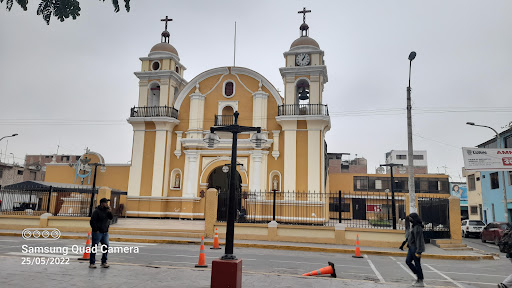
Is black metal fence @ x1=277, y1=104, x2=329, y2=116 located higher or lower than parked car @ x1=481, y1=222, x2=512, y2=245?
higher

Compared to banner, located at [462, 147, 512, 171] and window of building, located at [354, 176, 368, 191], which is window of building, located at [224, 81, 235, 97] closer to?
banner, located at [462, 147, 512, 171]

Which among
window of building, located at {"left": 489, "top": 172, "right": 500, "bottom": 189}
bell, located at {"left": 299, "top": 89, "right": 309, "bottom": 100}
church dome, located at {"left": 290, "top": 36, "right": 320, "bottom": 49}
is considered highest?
church dome, located at {"left": 290, "top": 36, "right": 320, "bottom": 49}

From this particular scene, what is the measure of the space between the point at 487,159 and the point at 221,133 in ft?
53.6

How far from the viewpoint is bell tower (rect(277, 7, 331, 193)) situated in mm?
24266

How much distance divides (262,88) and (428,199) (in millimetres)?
13226

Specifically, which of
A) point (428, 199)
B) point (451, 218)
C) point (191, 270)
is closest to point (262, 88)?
point (428, 199)

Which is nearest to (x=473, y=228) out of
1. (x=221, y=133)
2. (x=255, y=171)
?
(x=255, y=171)

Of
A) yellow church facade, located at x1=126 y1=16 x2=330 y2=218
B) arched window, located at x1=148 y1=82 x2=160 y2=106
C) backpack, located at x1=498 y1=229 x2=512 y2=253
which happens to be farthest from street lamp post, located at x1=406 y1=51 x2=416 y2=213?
arched window, located at x1=148 y1=82 x2=160 y2=106

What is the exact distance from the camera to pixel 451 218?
1652 cm

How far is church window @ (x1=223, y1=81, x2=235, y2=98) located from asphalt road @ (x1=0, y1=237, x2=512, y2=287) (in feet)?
48.3

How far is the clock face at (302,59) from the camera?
2589cm

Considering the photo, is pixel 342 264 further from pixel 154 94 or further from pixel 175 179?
pixel 154 94

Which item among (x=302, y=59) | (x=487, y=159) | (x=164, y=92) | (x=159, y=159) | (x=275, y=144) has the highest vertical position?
(x=302, y=59)

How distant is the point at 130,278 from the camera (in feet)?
25.6
